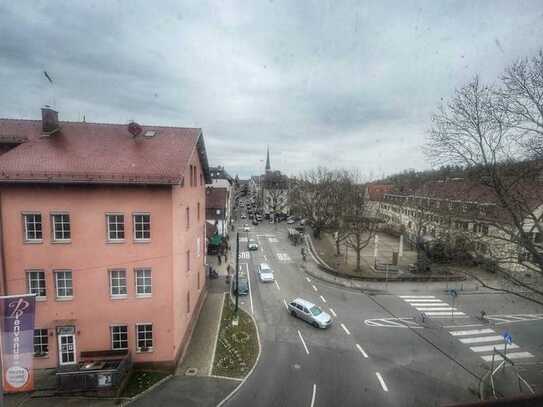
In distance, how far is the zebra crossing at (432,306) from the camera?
19.8 m

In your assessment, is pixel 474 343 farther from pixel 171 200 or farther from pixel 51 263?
pixel 51 263

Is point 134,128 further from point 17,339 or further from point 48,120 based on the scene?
point 17,339

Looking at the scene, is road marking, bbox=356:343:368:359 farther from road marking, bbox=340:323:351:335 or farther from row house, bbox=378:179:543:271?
row house, bbox=378:179:543:271

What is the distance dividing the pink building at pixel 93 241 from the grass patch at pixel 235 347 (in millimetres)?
2264

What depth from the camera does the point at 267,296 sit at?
22.6m

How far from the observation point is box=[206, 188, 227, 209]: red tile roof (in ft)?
132

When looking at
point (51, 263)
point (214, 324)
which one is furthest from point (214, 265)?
point (51, 263)

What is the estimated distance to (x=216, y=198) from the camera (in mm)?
41625

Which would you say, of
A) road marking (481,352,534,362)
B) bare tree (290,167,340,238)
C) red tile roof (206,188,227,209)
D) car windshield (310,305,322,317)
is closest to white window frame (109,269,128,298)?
car windshield (310,305,322,317)

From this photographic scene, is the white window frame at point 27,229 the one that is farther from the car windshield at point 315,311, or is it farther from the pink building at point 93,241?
the car windshield at point 315,311

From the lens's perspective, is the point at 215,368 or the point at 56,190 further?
the point at 215,368

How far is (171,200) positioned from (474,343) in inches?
734

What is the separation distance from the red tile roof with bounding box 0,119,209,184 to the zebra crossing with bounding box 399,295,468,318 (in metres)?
19.5

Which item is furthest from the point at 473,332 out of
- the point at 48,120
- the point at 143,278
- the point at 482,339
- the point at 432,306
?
the point at 48,120
